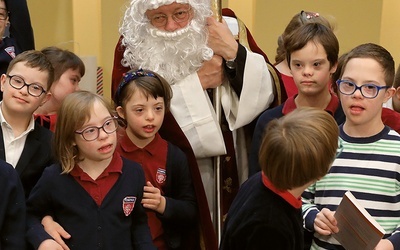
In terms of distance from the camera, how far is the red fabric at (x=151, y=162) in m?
2.80

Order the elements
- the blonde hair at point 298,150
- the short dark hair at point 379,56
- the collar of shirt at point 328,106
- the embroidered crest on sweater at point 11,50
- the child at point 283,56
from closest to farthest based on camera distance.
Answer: the blonde hair at point 298,150 < the short dark hair at point 379,56 < the collar of shirt at point 328,106 < the embroidered crest on sweater at point 11,50 < the child at point 283,56

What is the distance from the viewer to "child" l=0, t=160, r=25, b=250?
2.43 m

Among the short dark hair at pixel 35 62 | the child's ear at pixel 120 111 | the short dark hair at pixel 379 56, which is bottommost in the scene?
the child's ear at pixel 120 111

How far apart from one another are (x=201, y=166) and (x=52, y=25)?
9.86 feet

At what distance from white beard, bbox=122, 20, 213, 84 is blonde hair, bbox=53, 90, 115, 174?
0.79 m

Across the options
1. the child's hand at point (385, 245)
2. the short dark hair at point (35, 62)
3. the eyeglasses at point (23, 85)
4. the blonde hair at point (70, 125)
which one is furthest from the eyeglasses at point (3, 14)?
the child's hand at point (385, 245)

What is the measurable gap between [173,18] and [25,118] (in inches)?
39.2

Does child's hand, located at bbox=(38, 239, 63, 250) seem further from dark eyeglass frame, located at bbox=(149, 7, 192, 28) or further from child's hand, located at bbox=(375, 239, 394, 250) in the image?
dark eyeglass frame, located at bbox=(149, 7, 192, 28)

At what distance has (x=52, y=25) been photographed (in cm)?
562

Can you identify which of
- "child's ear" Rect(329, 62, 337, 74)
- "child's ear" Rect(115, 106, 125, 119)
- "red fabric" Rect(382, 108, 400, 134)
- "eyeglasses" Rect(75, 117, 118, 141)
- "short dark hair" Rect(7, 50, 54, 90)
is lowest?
"red fabric" Rect(382, 108, 400, 134)

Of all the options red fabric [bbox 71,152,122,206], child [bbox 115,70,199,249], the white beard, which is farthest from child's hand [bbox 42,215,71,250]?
the white beard

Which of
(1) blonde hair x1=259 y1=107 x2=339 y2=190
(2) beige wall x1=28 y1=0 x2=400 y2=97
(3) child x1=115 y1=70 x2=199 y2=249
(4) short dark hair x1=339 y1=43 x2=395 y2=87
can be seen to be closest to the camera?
(1) blonde hair x1=259 y1=107 x2=339 y2=190

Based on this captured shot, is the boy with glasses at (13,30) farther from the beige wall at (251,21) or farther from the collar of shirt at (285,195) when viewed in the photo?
the collar of shirt at (285,195)

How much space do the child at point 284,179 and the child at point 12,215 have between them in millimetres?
924
